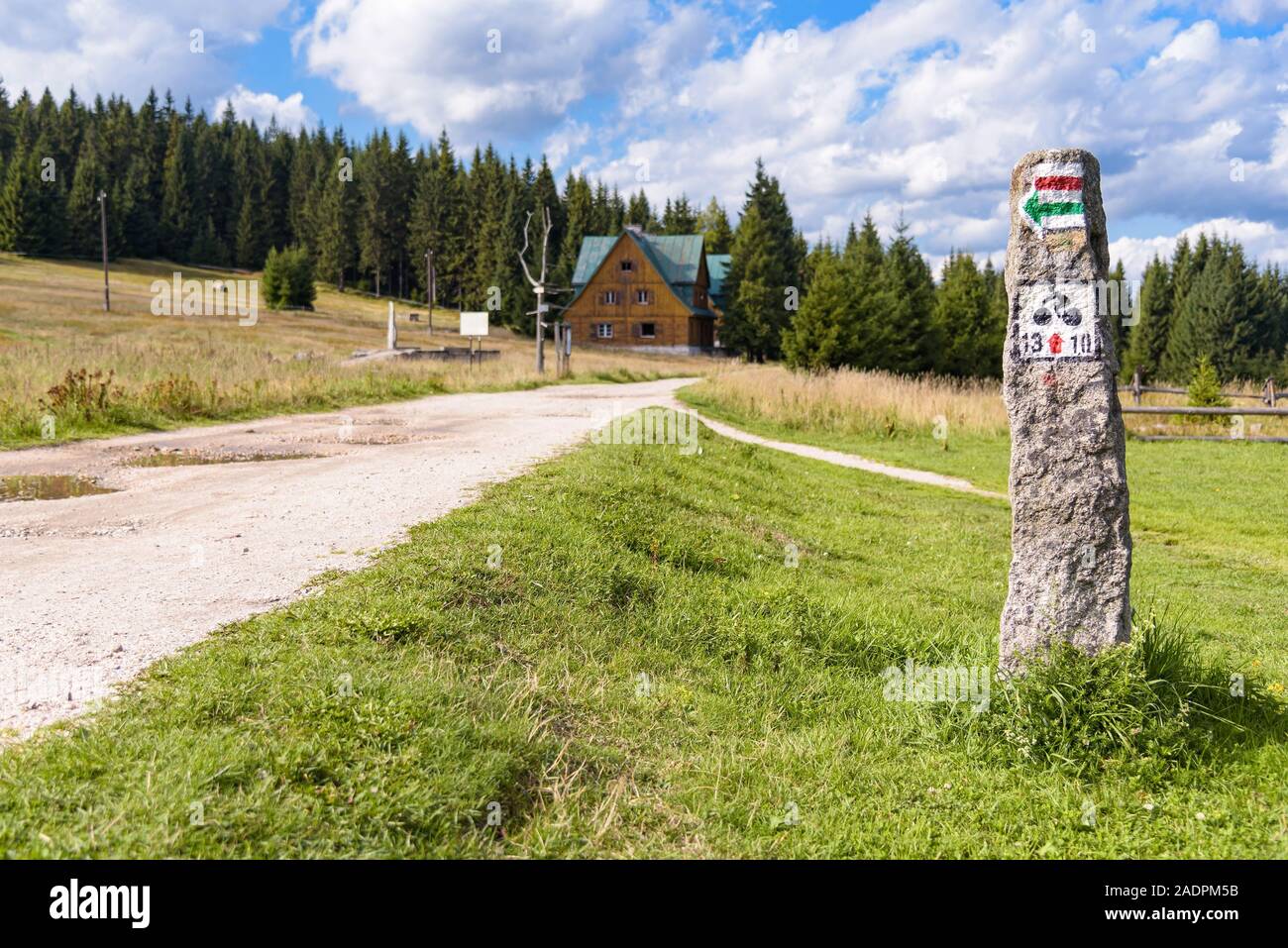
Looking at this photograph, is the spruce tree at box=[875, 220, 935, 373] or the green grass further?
the spruce tree at box=[875, 220, 935, 373]

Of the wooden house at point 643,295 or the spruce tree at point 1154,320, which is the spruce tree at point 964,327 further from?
the spruce tree at point 1154,320

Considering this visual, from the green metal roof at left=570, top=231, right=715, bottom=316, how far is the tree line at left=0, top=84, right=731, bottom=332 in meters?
3.17

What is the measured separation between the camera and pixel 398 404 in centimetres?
2230

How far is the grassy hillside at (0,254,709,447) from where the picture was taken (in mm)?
15375

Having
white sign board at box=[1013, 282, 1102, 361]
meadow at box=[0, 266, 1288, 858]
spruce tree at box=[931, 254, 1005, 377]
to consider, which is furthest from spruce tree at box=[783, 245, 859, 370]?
white sign board at box=[1013, 282, 1102, 361]

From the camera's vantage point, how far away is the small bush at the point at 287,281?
238 feet

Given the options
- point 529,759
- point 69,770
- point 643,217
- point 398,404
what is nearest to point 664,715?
point 529,759

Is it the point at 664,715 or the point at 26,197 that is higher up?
the point at 26,197

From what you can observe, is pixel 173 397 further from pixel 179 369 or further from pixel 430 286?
pixel 430 286

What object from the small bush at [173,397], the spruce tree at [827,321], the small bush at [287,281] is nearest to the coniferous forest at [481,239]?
the spruce tree at [827,321]

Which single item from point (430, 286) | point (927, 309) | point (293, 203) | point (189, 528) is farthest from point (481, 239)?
point (189, 528)

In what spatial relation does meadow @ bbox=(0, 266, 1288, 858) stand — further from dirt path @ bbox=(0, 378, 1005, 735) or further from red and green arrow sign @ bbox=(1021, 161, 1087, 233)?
red and green arrow sign @ bbox=(1021, 161, 1087, 233)
